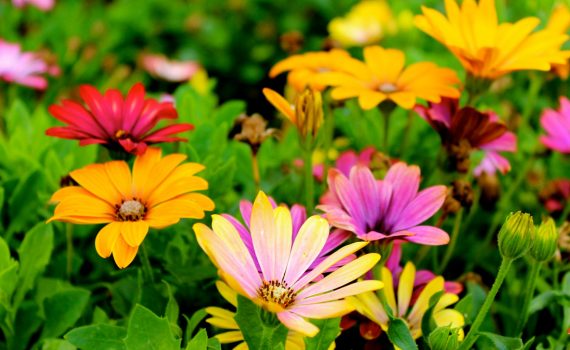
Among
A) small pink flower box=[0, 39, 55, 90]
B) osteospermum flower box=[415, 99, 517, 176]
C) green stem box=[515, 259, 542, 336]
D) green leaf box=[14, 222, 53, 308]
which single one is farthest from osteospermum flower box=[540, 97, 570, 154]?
small pink flower box=[0, 39, 55, 90]

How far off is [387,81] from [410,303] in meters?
0.34

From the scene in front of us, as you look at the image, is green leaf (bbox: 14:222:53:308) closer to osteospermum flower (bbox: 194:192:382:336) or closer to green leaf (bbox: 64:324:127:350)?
green leaf (bbox: 64:324:127:350)

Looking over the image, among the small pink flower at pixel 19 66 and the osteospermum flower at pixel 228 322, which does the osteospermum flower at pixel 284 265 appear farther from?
the small pink flower at pixel 19 66

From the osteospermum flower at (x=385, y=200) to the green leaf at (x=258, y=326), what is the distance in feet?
0.57

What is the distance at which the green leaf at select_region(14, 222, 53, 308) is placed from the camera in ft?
3.34

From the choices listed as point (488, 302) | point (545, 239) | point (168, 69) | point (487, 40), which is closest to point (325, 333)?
point (488, 302)

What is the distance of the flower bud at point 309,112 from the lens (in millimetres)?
958

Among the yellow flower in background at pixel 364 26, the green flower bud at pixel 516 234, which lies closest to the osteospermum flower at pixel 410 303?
the green flower bud at pixel 516 234

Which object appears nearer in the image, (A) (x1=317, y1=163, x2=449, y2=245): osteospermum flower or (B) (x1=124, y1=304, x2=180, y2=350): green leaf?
(B) (x1=124, y1=304, x2=180, y2=350): green leaf

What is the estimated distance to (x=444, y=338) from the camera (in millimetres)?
811

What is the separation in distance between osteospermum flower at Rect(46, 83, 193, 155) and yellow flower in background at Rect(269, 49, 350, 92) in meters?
0.21

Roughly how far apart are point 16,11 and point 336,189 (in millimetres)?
1712

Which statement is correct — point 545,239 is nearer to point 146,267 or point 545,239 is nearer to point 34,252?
point 146,267

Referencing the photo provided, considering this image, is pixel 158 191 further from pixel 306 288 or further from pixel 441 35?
pixel 441 35
